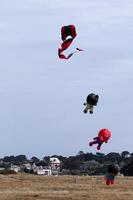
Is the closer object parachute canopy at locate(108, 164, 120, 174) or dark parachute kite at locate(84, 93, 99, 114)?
dark parachute kite at locate(84, 93, 99, 114)

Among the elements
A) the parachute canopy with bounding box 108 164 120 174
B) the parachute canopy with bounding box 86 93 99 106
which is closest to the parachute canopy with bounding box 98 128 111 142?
the parachute canopy with bounding box 108 164 120 174


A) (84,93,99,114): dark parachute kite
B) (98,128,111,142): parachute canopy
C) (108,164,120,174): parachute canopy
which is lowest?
(108,164,120,174): parachute canopy

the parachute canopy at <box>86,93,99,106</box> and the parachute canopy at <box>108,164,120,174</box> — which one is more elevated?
the parachute canopy at <box>86,93,99,106</box>

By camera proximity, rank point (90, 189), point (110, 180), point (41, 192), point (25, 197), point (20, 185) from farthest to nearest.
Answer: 1. point (20, 185)
2. point (90, 189)
3. point (41, 192)
4. point (25, 197)
5. point (110, 180)

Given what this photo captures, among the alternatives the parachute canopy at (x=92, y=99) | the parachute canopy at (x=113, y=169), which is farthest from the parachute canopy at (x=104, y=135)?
the parachute canopy at (x=92, y=99)

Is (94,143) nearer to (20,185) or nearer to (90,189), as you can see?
(90,189)

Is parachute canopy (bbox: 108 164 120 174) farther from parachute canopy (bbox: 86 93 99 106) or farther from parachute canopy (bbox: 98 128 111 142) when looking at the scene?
parachute canopy (bbox: 86 93 99 106)

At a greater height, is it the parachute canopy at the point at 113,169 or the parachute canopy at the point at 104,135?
the parachute canopy at the point at 104,135

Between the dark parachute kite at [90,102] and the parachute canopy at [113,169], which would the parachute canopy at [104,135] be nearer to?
the parachute canopy at [113,169]

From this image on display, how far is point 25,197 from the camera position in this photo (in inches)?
2256

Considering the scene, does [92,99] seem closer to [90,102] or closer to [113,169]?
Answer: [90,102]

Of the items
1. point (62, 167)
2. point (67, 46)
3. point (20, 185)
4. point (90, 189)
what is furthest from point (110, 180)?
point (62, 167)

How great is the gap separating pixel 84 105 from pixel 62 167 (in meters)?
145

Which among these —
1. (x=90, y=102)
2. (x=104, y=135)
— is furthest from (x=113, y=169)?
(x=90, y=102)
